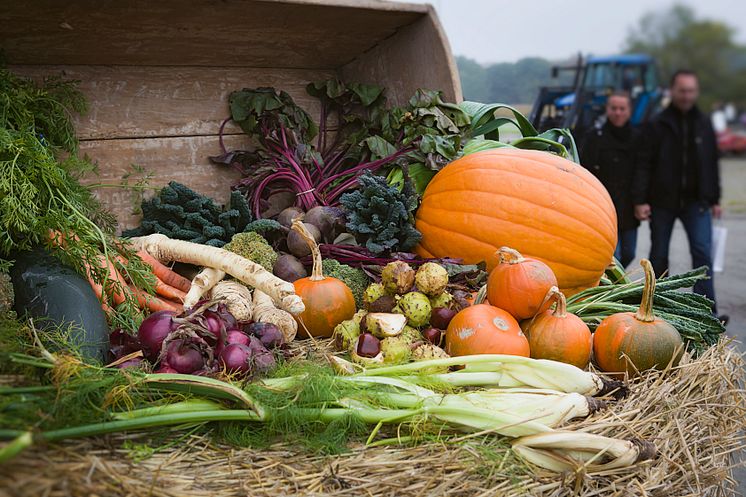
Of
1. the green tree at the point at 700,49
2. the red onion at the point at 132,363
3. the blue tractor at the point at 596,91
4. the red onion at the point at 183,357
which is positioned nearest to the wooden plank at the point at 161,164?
the red onion at the point at 132,363

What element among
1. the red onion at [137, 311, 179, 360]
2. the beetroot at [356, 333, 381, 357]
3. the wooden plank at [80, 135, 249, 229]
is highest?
the wooden plank at [80, 135, 249, 229]

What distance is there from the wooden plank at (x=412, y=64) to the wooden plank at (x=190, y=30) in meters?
0.07

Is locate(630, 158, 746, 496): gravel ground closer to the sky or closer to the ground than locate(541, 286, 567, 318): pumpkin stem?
closer to the ground

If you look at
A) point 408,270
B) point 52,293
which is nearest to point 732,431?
point 408,270

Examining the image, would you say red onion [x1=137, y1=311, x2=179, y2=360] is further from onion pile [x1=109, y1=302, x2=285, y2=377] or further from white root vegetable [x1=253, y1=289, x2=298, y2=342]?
white root vegetable [x1=253, y1=289, x2=298, y2=342]

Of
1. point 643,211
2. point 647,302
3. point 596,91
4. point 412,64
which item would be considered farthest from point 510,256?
A: point 596,91

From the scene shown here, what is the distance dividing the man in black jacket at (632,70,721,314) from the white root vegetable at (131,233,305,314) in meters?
4.16

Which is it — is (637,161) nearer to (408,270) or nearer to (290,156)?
(290,156)

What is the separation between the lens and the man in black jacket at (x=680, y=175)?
526 cm

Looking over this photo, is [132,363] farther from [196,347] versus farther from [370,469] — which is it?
[370,469]

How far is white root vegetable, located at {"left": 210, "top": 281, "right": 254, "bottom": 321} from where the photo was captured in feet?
7.33

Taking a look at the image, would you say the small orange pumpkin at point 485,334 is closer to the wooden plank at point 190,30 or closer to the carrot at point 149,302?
the carrot at point 149,302

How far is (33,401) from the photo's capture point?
1340mm

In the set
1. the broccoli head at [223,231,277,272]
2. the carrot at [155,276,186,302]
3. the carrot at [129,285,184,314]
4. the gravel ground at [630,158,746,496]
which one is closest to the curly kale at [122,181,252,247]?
the broccoli head at [223,231,277,272]
